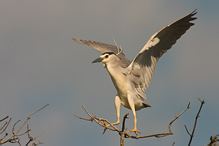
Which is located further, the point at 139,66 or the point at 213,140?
the point at 139,66

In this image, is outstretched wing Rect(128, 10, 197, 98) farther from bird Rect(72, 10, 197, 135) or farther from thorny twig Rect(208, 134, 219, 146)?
thorny twig Rect(208, 134, 219, 146)

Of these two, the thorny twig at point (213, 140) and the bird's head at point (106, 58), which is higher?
the bird's head at point (106, 58)

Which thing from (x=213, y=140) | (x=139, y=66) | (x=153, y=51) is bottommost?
(x=213, y=140)

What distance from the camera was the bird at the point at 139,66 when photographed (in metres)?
6.81

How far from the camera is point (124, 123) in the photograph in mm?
5375

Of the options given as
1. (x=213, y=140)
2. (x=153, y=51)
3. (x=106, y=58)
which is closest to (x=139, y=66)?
(x=153, y=51)

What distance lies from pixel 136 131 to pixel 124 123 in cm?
81

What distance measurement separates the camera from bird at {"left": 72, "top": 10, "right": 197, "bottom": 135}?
6.81 meters

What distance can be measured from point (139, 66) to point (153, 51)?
41 cm

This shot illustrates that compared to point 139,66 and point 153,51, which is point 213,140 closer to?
point 139,66

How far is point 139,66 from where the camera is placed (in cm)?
712

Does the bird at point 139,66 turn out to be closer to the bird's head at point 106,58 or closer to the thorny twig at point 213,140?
the bird's head at point 106,58

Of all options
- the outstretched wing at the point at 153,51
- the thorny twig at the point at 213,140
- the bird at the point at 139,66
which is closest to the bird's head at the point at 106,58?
the bird at the point at 139,66

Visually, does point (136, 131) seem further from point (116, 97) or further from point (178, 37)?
point (178, 37)
